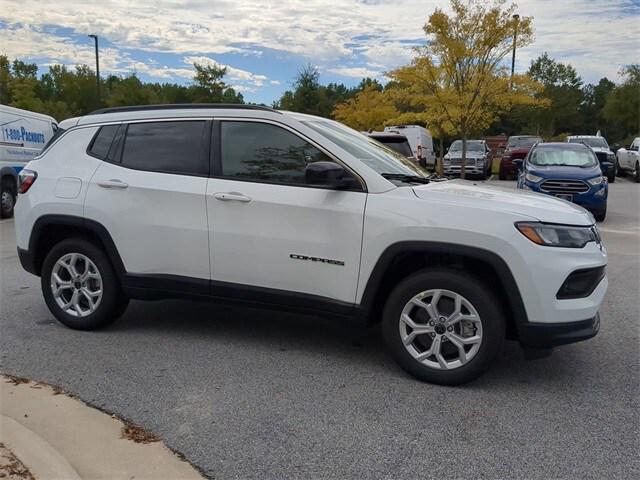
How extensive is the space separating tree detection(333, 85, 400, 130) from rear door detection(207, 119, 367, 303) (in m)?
30.9

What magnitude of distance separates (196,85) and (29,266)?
40151mm

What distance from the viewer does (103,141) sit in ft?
16.0

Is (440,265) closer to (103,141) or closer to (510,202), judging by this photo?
(510,202)

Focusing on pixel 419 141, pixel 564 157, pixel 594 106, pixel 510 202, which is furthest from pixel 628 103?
pixel 510 202

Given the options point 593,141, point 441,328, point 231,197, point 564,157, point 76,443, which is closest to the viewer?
point 76,443

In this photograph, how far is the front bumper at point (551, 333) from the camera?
11.9 feet

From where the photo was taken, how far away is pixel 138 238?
459cm

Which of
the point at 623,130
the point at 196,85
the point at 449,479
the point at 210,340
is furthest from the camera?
the point at 623,130

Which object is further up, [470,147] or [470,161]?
[470,147]

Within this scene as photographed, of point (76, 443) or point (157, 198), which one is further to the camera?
point (157, 198)

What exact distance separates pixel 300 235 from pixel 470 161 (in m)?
21.4

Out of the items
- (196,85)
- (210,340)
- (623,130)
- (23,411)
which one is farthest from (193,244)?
(623,130)

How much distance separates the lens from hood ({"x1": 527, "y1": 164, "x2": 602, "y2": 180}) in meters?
11.8

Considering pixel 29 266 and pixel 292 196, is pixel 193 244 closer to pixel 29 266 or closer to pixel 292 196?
pixel 292 196
